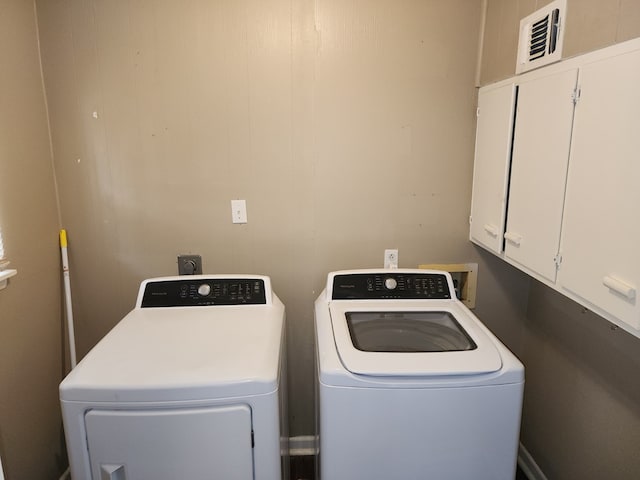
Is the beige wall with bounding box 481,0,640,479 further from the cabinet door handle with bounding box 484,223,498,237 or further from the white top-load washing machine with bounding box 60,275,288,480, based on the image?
the white top-load washing machine with bounding box 60,275,288,480

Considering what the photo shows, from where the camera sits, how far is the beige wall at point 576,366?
Result: 121cm

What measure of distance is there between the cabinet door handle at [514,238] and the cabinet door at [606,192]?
27 centimetres

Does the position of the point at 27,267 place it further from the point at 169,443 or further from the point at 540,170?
the point at 540,170

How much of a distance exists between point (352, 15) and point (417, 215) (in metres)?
0.95

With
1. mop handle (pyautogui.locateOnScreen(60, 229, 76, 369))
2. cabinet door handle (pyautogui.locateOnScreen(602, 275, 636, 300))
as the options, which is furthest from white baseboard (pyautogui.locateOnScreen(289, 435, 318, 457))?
cabinet door handle (pyautogui.locateOnScreen(602, 275, 636, 300))

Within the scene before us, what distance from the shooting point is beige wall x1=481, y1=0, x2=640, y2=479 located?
121 cm

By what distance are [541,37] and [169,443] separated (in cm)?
174

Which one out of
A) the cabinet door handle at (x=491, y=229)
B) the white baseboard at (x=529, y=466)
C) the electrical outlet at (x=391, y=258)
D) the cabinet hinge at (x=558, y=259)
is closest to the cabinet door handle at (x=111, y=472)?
the electrical outlet at (x=391, y=258)

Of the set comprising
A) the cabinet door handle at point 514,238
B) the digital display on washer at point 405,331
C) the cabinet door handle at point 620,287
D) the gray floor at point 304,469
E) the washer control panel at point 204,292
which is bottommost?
the gray floor at point 304,469

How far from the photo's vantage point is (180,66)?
182 cm

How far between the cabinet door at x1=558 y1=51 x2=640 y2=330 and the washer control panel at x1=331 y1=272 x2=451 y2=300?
0.60m

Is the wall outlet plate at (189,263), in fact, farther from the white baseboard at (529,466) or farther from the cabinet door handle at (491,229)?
the white baseboard at (529,466)

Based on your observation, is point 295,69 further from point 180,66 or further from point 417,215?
point 417,215

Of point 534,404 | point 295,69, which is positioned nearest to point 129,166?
point 295,69
